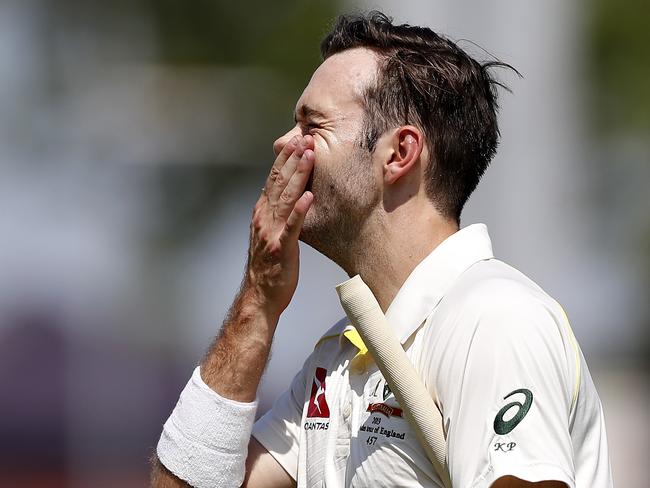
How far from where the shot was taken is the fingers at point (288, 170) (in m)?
3.22


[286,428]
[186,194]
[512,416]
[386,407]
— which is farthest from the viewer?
[186,194]

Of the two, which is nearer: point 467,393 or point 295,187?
point 467,393

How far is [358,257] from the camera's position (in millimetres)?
3199

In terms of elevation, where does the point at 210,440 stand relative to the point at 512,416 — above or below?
below

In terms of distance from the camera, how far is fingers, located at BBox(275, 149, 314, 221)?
3.19m

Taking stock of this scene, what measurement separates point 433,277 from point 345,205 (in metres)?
0.35

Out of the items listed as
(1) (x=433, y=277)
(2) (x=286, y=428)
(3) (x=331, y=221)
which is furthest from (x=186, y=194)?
(1) (x=433, y=277)

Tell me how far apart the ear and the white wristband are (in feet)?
2.27

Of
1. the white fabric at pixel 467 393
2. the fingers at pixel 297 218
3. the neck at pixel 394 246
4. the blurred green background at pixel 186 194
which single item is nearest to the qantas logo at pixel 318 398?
the white fabric at pixel 467 393

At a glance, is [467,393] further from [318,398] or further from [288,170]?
[288,170]

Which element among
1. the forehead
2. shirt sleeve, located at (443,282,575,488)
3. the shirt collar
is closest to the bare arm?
the forehead

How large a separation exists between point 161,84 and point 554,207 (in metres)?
3.34

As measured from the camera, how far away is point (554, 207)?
27.3ft

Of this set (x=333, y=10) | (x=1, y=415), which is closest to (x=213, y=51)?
(x=333, y=10)
